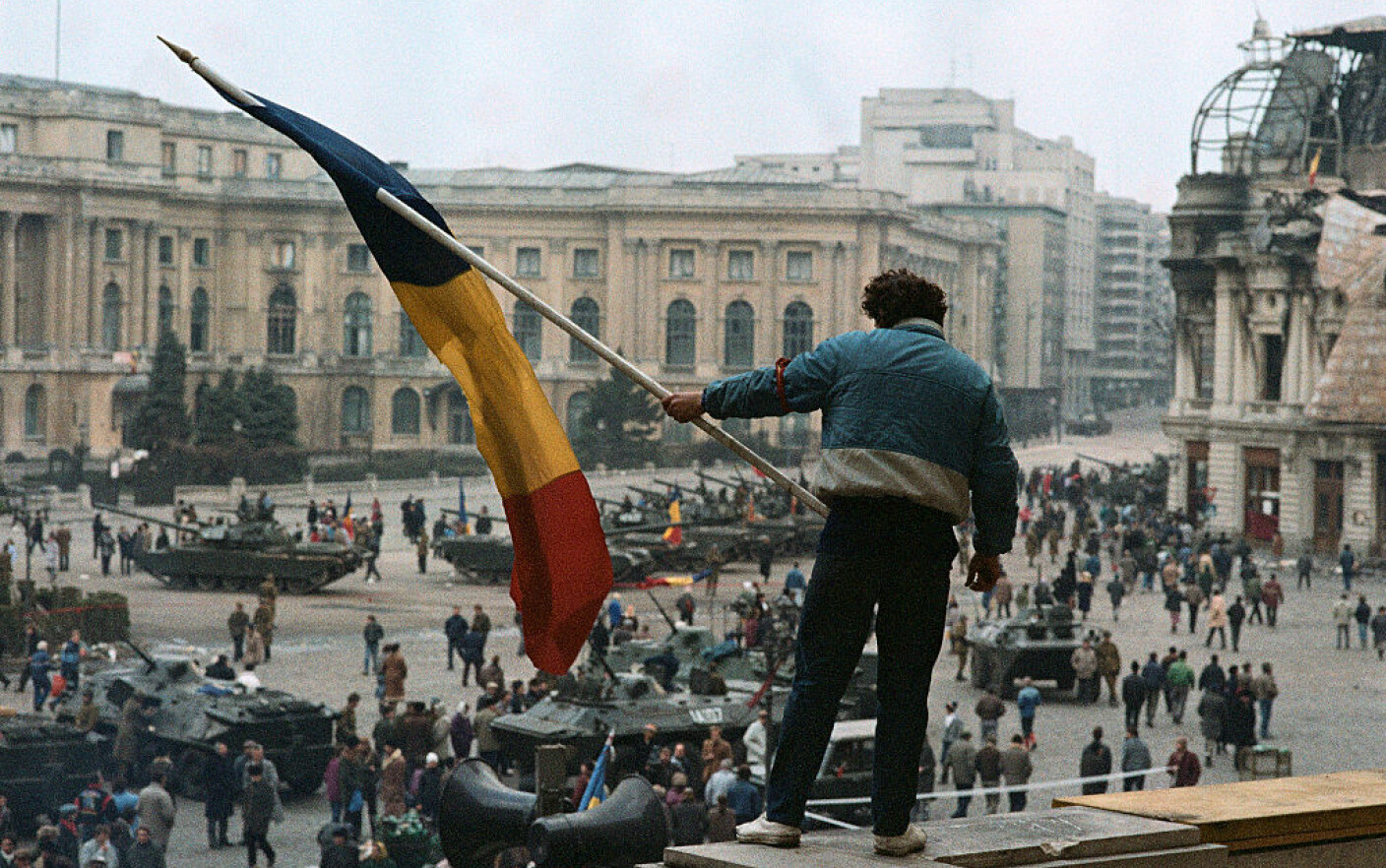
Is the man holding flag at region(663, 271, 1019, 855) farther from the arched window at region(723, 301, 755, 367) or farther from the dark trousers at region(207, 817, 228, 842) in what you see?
the arched window at region(723, 301, 755, 367)

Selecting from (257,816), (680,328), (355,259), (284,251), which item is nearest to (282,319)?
(284,251)

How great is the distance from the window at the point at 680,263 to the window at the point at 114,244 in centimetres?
2591

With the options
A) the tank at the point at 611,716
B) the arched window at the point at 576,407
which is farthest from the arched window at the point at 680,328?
the tank at the point at 611,716

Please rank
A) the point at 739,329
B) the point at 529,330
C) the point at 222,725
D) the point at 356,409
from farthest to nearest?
the point at 529,330, the point at 356,409, the point at 739,329, the point at 222,725

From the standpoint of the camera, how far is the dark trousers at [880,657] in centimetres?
572

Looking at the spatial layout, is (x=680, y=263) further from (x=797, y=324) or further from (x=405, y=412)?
(x=405, y=412)

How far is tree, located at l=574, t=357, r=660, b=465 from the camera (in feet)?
270

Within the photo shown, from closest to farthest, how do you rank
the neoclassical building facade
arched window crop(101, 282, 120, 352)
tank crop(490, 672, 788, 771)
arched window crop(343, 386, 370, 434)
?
1. tank crop(490, 672, 788, 771)
2. arched window crop(101, 282, 120, 352)
3. the neoclassical building facade
4. arched window crop(343, 386, 370, 434)

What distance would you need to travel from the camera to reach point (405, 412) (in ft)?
324

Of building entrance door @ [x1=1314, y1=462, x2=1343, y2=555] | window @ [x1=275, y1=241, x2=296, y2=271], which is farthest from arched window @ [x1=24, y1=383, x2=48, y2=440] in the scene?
building entrance door @ [x1=1314, y1=462, x2=1343, y2=555]

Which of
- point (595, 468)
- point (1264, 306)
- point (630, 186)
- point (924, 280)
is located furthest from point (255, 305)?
point (924, 280)

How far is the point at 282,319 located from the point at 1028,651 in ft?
238

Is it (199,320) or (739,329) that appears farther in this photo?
(739,329)

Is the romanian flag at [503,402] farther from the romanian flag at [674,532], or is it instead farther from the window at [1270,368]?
Result: the window at [1270,368]
